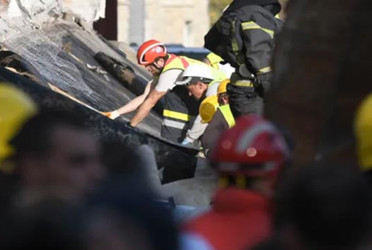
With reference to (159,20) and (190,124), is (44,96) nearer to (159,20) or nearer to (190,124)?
(190,124)

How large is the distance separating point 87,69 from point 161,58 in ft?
4.23

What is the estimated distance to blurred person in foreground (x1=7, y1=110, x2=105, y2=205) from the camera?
3074 millimetres

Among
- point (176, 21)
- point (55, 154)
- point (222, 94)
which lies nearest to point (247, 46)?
point (222, 94)

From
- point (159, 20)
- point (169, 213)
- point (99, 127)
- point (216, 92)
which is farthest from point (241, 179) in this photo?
point (159, 20)

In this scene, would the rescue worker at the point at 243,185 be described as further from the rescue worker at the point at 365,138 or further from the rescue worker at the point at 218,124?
the rescue worker at the point at 218,124

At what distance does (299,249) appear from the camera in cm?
312

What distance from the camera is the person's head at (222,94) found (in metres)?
10.0

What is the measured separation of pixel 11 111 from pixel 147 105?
738cm

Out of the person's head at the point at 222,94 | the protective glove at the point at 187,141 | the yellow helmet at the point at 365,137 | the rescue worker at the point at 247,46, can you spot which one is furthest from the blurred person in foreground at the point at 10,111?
the protective glove at the point at 187,141


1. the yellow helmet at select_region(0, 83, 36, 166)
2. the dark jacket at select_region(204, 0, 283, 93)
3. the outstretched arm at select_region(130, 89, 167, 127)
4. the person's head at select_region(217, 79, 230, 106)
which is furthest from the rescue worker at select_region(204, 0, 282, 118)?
the yellow helmet at select_region(0, 83, 36, 166)

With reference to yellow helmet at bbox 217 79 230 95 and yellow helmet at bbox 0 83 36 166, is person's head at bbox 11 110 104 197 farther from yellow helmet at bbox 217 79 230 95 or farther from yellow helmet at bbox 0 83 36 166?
yellow helmet at bbox 217 79 230 95

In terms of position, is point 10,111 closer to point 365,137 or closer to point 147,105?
point 365,137

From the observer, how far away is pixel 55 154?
3.14 m

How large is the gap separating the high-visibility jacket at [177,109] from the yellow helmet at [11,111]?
707 centimetres
